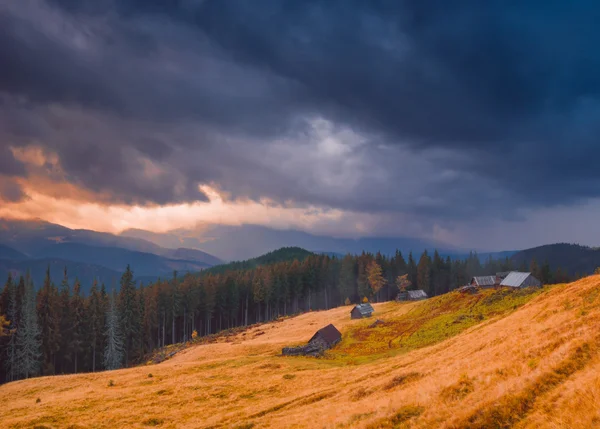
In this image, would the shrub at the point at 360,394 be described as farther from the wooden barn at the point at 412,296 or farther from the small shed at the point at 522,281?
the wooden barn at the point at 412,296

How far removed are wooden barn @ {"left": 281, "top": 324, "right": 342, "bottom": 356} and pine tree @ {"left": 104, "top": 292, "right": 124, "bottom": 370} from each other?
49.1 m

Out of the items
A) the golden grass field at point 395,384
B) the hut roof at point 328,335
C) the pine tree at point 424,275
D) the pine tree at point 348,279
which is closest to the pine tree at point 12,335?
the golden grass field at point 395,384

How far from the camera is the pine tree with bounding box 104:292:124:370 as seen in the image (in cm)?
8738

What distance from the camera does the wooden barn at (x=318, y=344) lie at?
2469 inches

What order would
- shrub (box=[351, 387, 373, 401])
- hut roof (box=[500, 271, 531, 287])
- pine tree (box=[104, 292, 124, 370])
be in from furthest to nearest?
pine tree (box=[104, 292, 124, 370])
hut roof (box=[500, 271, 531, 287])
shrub (box=[351, 387, 373, 401])

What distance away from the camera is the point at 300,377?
138 ft

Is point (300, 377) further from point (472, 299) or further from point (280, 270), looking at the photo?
point (280, 270)

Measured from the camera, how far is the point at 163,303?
113 metres

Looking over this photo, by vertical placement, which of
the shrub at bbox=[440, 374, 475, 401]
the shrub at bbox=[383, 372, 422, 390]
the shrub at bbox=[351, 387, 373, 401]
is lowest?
the shrub at bbox=[351, 387, 373, 401]

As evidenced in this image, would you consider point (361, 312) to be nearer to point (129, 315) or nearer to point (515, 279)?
point (515, 279)

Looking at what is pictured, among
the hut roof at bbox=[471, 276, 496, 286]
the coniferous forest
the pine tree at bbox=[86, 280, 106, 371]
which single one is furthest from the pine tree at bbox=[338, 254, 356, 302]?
the pine tree at bbox=[86, 280, 106, 371]

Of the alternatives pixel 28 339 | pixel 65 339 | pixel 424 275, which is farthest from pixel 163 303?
pixel 424 275

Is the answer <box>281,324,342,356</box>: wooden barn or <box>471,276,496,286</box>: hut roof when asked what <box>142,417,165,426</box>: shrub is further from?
<box>471,276,496,286</box>: hut roof

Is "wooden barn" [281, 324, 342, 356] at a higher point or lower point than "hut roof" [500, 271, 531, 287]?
lower
